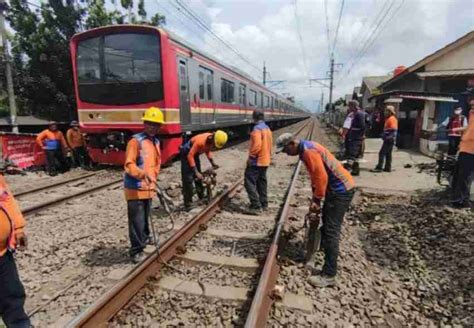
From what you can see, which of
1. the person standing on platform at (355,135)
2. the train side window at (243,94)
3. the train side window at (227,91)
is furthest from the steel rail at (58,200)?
the train side window at (243,94)

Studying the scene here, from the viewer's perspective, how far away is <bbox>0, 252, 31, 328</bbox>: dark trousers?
8.86 feet

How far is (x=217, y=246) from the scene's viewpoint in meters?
4.97

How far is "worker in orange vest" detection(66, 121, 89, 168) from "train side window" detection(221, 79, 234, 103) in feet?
16.6

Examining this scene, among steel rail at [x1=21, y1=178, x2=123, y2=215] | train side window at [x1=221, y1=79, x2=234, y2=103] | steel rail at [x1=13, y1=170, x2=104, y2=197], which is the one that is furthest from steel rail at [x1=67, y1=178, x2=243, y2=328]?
train side window at [x1=221, y1=79, x2=234, y2=103]

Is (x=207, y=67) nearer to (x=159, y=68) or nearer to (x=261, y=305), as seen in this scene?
(x=159, y=68)

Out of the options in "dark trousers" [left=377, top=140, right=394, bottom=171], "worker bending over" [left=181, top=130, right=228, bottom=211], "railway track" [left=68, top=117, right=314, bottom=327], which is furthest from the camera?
"dark trousers" [left=377, top=140, right=394, bottom=171]

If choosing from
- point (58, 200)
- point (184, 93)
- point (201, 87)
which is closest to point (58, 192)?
point (58, 200)

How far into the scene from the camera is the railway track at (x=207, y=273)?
335 cm

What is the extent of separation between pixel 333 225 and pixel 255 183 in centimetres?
251

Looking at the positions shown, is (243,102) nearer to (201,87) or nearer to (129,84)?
(201,87)

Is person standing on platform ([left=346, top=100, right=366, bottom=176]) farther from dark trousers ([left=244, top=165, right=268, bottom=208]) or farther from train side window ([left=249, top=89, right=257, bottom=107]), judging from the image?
train side window ([left=249, top=89, right=257, bottom=107])

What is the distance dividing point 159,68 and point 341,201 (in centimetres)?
656

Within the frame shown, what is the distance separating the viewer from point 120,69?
31.8 ft

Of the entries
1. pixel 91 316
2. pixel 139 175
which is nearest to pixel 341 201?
pixel 139 175
